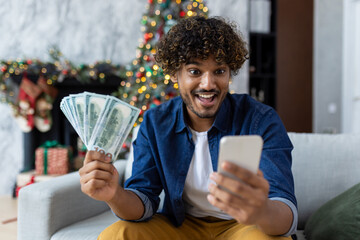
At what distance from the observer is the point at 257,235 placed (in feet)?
3.29

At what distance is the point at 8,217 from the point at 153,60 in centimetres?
195

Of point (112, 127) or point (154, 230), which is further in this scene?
point (154, 230)

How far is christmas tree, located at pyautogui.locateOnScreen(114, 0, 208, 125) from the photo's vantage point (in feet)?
10.6

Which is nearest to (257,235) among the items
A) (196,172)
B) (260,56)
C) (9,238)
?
(196,172)

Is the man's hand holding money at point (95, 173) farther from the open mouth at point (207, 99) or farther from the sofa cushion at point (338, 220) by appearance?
the sofa cushion at point (338, 220)

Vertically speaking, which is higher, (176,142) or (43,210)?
(176,142)

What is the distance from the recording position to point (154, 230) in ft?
3.87

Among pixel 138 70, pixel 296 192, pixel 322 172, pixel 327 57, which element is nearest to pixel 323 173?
pixel 322 172

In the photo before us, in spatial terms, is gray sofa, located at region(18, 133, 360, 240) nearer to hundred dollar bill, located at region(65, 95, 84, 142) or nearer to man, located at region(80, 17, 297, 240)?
man, located at region(80, 17, 297, 240)

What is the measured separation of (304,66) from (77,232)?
428cm

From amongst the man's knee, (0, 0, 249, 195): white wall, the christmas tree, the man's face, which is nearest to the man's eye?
Answer: the man's face

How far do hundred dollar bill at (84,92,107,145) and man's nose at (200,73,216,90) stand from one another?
0.38 meters

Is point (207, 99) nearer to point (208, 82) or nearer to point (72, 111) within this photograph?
point (208, 82)

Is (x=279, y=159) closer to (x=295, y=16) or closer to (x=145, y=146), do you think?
(x=145, y=146)
